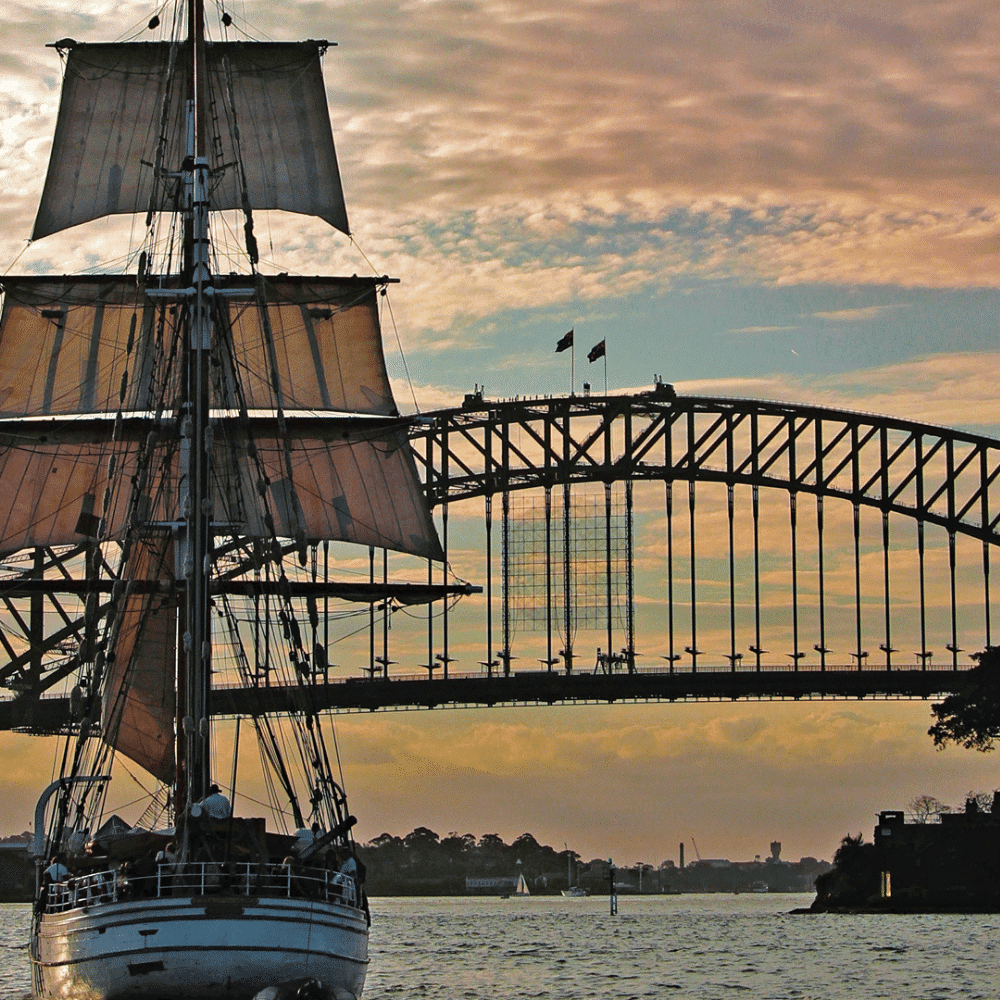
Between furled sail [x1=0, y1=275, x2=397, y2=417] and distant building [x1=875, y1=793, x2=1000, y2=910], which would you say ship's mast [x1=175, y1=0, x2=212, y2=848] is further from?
distant building [x1=875, y1=793, x2=1000, y2=910]

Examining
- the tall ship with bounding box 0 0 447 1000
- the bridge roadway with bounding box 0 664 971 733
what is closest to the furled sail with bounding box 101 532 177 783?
the tall ship with bounding box 0 0 447 1000

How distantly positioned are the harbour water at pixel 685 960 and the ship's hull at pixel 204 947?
383 inches

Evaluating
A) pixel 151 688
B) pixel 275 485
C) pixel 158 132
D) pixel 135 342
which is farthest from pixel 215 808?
pixel 158 132

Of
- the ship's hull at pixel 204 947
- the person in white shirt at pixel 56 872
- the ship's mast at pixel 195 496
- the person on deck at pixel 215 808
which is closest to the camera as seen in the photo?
the ship's hull at pixel 204 947

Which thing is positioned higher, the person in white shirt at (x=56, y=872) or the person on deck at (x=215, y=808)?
the person on deck at (x=215, y=808)

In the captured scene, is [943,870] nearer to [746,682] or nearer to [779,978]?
[746,682]

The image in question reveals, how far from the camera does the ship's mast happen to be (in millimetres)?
37500

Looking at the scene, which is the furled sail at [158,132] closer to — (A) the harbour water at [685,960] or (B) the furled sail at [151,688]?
(B) the furled sail at [151,688]

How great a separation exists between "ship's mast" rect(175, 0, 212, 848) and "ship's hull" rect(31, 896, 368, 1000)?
10.6ft

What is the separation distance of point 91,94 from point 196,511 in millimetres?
21376

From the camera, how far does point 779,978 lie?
4641cm

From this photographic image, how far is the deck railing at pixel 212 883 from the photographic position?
31922 millimetres

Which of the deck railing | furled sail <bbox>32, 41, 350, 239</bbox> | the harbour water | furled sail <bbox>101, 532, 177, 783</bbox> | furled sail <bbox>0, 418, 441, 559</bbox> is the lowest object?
the harbour water

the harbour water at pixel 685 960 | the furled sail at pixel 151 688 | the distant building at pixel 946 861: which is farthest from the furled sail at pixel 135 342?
the distant building at pixel 946 861
